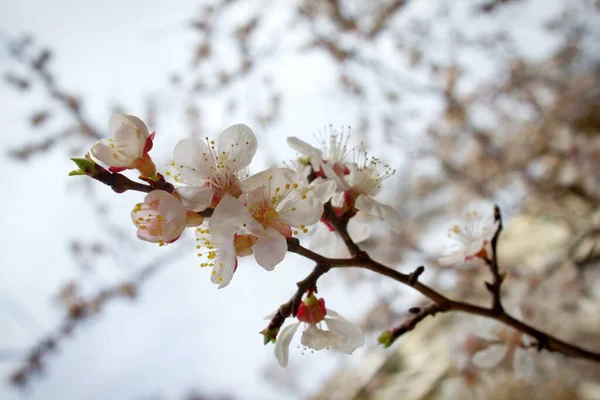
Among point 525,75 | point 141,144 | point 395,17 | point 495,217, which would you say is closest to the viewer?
point 141,144

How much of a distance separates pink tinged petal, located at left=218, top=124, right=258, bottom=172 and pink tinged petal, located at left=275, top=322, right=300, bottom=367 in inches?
10.3

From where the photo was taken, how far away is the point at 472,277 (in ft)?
8.21

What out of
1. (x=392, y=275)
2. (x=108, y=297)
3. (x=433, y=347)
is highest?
(x=433, y=347)

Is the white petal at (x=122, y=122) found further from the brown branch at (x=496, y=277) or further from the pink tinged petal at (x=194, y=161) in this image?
the brown branch at (x=496, y=277)

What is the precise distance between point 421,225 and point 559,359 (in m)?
1.89

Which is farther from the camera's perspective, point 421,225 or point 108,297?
point 421,225

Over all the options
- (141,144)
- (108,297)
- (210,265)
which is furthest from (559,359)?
(108,297)

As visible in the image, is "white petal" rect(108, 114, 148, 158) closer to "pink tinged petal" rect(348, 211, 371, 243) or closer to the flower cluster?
the flower cluster

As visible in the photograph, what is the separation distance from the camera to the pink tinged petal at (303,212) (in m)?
0.57

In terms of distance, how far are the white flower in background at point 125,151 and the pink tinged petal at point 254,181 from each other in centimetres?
12

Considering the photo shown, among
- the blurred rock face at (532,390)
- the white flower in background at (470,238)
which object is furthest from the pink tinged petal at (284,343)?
the blurred rock face at (532,390)

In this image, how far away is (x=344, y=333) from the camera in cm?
62

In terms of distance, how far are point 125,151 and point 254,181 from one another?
0.18m

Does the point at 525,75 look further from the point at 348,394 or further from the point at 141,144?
the point at 141,144
